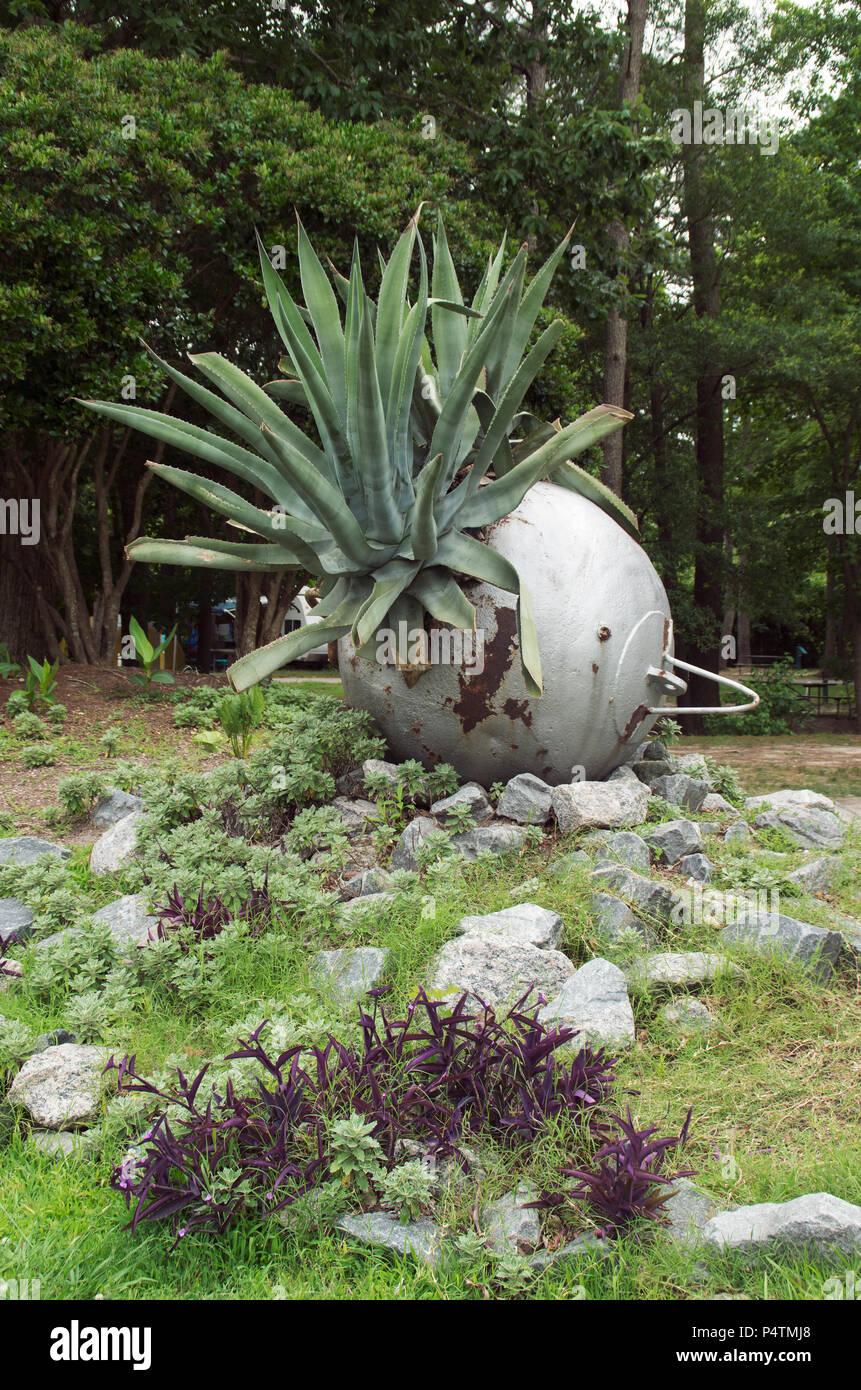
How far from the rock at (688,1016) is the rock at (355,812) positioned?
1.57m

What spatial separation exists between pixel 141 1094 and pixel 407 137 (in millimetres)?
8684

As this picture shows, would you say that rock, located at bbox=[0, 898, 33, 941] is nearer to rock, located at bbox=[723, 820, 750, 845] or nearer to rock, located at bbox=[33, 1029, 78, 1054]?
rock, located at bbox=[33, 1029, 78, 1054]

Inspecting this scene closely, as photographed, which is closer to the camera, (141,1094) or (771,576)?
(141,1094)

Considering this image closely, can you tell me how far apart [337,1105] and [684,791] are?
267 cm

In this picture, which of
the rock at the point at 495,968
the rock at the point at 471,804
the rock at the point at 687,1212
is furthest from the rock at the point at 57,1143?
the rock at the point at 471,804

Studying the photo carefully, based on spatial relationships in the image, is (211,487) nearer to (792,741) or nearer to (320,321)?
(320,321)

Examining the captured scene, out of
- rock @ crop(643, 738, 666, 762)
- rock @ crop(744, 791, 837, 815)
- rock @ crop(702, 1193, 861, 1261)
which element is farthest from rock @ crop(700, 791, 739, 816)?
rock @ crop(702, 1193, 861, 1261)

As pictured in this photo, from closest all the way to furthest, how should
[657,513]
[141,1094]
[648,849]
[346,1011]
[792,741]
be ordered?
[141,1094] → [346,1011] → [648,849] → [792,741] → [657,513]

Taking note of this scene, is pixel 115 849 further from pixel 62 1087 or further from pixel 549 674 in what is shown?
pixel 549 674

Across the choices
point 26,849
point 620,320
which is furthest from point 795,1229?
point 620,320

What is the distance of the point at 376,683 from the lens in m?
4.27

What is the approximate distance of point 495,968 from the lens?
2746 mm

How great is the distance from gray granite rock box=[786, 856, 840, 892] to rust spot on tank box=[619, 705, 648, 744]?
949 mm
